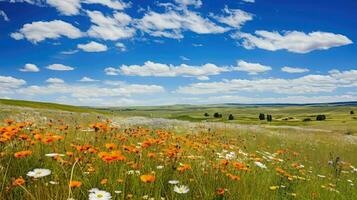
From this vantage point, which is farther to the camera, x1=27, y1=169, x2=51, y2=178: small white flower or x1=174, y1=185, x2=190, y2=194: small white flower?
x1=174, y1=185, x2=190, y2=194: small white flower

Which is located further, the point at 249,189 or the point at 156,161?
the point at 156,161

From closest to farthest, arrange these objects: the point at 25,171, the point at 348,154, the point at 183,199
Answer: the point at 183,199
the point at 25,171
the point at 348,154

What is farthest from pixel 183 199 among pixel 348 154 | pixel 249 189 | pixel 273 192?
pixel 348 154

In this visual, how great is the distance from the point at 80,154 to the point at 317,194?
3.74 meters

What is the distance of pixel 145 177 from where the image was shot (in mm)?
3023

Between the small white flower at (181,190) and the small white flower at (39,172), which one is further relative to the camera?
the small white flower at (181,190)

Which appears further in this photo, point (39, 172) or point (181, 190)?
point (181, 190)

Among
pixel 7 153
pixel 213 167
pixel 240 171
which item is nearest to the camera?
pixel 7 153

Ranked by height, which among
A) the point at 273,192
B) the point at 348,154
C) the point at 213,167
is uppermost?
the point at 213,167

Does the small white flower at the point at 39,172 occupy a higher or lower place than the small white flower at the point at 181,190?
higher

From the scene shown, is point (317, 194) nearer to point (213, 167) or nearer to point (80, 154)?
point (213, 167)

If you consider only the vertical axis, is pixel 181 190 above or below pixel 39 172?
below

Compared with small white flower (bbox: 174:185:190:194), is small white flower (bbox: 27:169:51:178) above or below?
above

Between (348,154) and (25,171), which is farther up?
(25,171)
